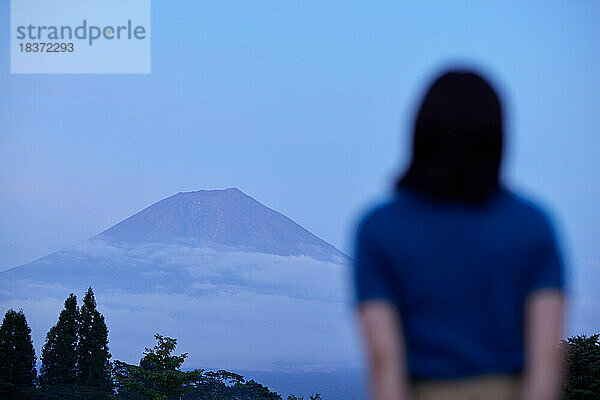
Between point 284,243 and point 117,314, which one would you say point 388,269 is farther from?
point 284,243

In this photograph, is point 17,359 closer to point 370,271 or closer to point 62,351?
point 62,351

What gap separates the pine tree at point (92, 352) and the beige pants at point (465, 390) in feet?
63.0

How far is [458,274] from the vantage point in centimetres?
112

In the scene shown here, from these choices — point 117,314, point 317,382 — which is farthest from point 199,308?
point 317,382

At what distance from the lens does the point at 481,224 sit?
1132 millimetres

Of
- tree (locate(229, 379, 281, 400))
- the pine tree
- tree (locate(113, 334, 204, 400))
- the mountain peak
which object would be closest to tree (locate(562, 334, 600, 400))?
tree (locate(113, 334, 204, 400))

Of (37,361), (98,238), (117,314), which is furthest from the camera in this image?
(98,238)

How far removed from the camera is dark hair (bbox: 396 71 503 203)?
1.13 meters

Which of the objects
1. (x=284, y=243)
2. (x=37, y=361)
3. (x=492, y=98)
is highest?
(x=284, y=243)

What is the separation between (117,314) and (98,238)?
8583 millimetres

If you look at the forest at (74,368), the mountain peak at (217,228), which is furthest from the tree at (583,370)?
the mountain peak at (217,228)

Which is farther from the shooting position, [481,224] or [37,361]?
[37,361]

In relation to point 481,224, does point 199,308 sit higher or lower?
higher

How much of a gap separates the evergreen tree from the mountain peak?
14463mm
